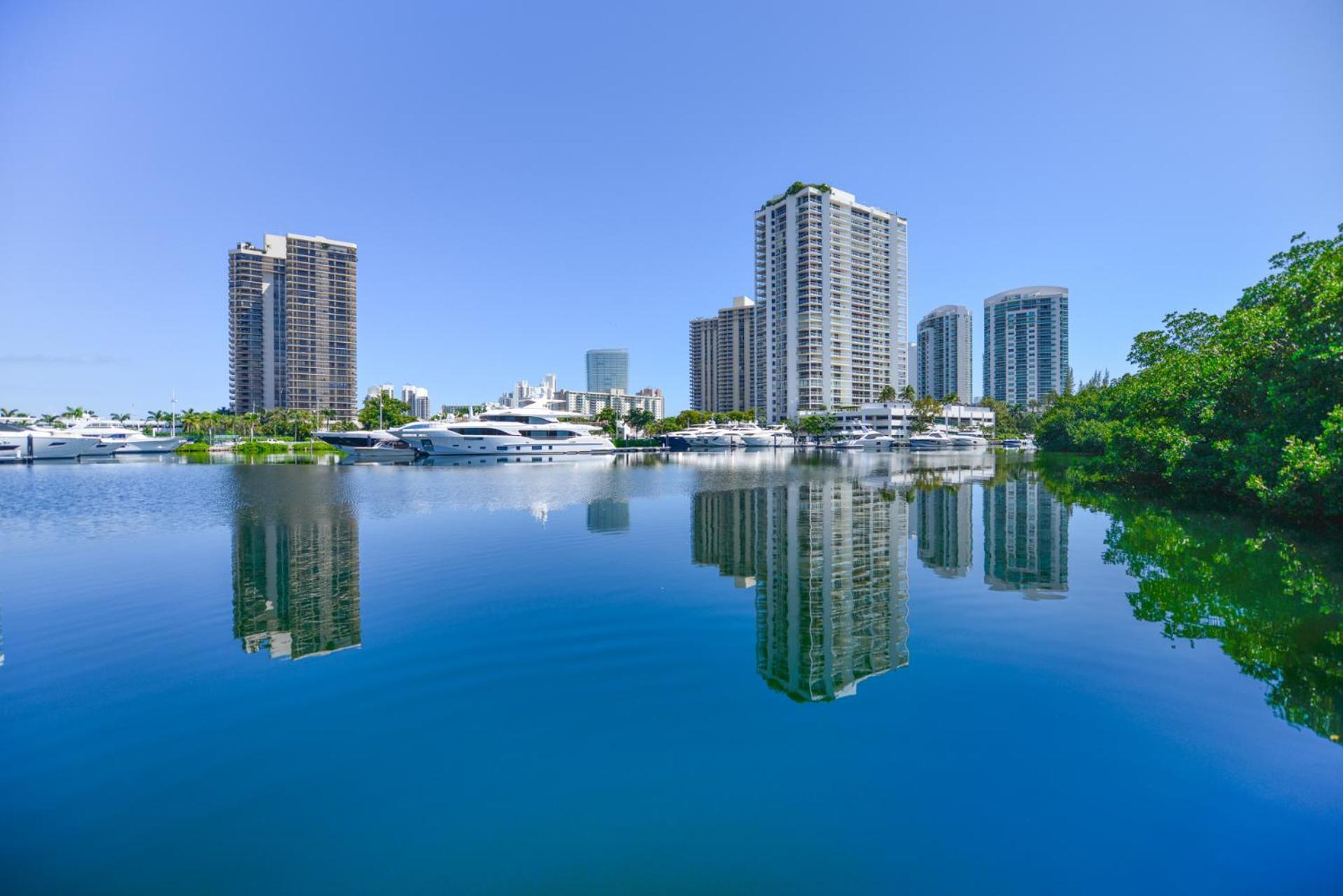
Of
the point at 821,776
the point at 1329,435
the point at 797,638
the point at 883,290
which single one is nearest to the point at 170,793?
the point at 821,776

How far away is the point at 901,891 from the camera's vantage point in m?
4.87

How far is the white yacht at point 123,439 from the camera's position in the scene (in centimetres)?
7919

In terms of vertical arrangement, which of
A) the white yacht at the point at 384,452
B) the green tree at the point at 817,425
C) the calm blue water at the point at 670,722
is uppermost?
the green tree at the point at 817,425

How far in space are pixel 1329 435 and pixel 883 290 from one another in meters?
142

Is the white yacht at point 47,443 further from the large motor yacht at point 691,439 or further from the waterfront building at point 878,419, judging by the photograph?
the waterfront building at point 878,419

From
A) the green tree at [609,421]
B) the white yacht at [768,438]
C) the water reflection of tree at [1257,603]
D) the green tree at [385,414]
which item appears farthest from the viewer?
the green tree at [609,421]

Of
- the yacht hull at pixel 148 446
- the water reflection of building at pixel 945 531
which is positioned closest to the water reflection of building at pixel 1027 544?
the water reflection of building at pixel 945 531

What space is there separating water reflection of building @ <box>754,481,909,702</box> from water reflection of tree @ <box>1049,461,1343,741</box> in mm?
4703

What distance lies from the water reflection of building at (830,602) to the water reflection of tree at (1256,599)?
470cm

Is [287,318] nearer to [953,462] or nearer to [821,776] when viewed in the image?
[953,462]

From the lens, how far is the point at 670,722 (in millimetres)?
7652

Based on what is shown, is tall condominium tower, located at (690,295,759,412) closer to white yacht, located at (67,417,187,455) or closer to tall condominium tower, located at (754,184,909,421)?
tall condominium tower, located at (754,184,909,421)

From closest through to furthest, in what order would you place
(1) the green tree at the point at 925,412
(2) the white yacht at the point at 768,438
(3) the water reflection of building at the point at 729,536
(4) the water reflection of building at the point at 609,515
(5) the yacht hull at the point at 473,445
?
(3) the water reflection of building at the point at 729,536 → (4) the water reflection of building at the point at 609,515 → (5) the yacht hull at the point at 473,445 → (2) the white yacht at the point at 768,438 → (1) the green tree at the point at 925,412

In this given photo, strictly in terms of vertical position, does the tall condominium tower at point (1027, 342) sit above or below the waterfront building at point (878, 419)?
above
